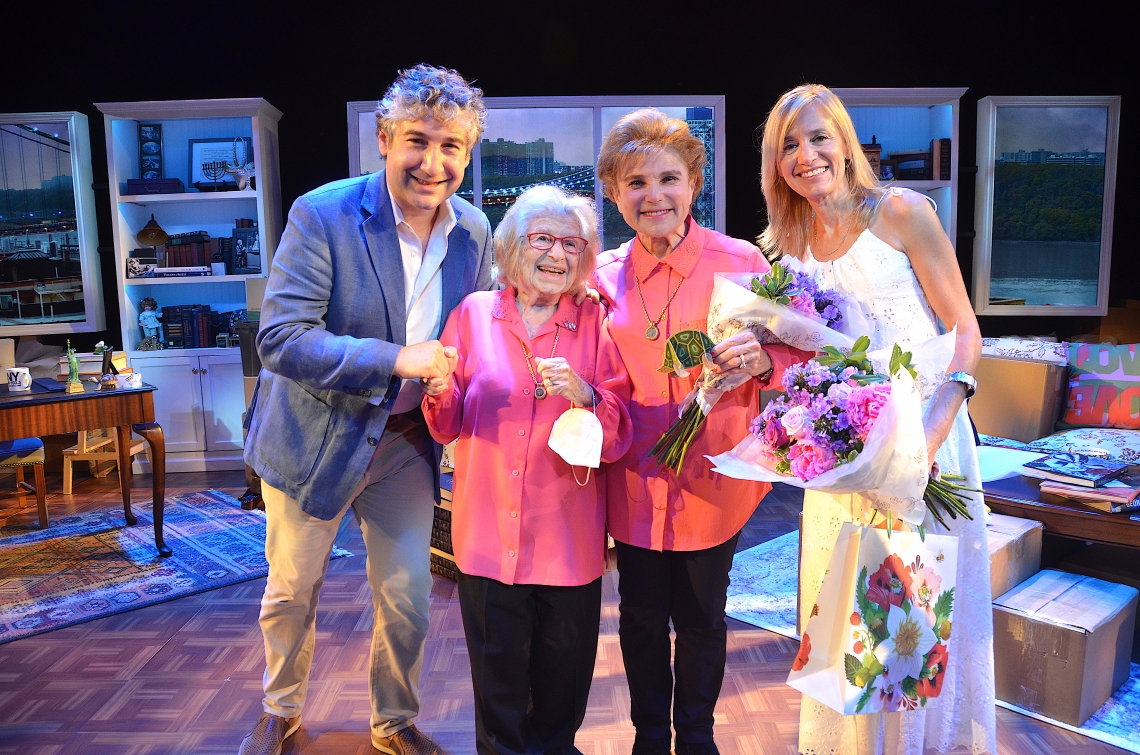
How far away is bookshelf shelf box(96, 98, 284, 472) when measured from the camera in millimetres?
5949

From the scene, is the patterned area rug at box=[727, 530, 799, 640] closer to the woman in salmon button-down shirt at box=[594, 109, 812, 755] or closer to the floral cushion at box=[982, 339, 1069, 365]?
the woman in salmon button-down shirt at box=[594, 109, 812, 755]

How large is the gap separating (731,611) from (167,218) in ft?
18.0

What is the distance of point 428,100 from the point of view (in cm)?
194

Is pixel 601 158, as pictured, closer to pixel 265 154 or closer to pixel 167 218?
pixel 265 154

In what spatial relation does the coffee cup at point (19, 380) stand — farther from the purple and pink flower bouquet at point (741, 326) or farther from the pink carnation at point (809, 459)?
the pink carnation at point (809, 459)

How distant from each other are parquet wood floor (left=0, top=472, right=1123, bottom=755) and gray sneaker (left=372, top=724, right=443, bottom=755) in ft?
0.26

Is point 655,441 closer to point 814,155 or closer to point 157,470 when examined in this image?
point 814,155

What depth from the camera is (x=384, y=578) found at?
2.24 m

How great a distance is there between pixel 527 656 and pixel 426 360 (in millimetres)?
763

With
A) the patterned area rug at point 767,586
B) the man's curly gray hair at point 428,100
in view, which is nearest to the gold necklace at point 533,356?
the man's curly gray hair at point 428,100

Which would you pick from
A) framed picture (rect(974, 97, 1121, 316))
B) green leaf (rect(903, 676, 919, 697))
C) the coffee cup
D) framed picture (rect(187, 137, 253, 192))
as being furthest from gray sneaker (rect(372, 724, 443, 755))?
framed picture (rect(974, 97, 1121, 316))

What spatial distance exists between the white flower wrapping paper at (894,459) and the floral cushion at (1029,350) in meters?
3.83

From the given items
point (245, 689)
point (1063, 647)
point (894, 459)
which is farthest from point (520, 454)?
point (1063, 647)

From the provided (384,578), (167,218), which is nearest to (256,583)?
(384,578)
